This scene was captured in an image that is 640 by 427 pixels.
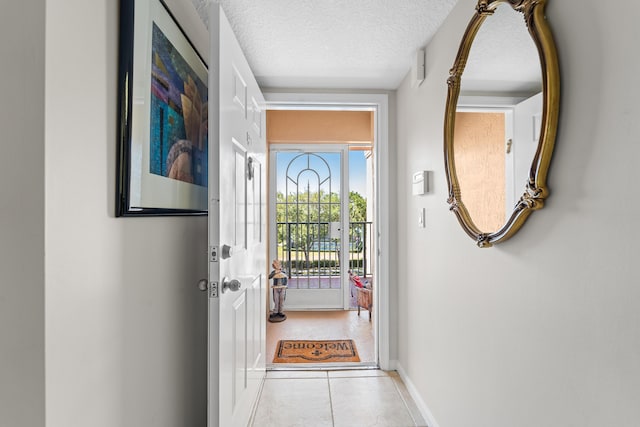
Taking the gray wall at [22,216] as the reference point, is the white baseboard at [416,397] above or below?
below

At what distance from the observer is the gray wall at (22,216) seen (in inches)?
28.7

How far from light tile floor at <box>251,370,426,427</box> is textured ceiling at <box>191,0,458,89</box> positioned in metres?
2.15

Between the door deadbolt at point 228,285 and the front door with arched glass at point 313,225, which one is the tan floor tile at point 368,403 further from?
the front door with arched glass at point 313,225

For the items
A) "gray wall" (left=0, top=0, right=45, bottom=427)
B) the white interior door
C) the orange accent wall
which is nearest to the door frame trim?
the white interior door

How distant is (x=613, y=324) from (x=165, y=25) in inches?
62.2

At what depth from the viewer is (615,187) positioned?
0.79m

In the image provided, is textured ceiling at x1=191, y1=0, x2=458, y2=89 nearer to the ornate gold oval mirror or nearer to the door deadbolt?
the ornate gold oval mirror

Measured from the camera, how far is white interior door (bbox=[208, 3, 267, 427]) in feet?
4.48

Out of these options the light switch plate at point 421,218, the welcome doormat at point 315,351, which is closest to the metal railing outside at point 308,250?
the welcome doormat at point 315,351

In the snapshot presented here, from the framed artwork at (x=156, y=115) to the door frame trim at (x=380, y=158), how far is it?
42.9 inches

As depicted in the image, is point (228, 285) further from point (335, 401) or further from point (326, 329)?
point (326, 329)

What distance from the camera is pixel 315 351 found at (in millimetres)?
3000

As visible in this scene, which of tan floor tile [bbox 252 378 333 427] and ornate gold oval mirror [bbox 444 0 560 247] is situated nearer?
ornate gold oval mirror [bbox 444 0 560 247]

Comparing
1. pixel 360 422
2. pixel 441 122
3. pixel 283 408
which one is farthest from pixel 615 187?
pixel 283 408
